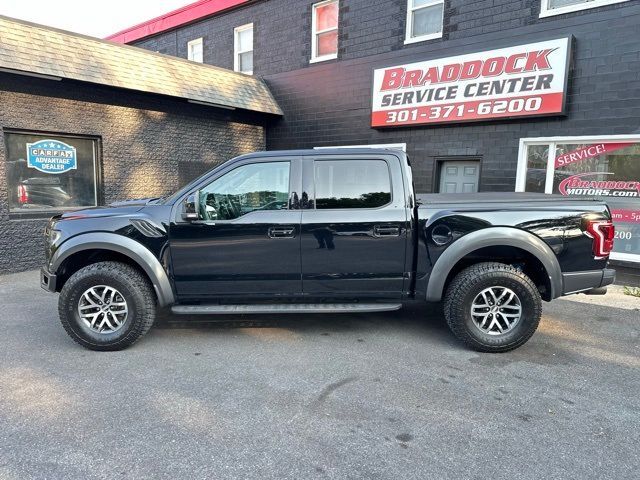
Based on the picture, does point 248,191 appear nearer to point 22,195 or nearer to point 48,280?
point 48,280

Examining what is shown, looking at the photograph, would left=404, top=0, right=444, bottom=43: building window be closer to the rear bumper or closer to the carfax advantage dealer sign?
the carfax advantage dealer sign

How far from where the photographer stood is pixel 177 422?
9.54 feet

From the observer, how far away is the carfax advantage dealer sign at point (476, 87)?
22.8 feet

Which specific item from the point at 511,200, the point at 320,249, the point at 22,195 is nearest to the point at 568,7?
the point at 511,200

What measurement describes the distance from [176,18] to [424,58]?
8549mm

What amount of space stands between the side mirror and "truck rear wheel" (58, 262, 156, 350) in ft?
2.52

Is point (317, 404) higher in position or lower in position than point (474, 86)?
lower

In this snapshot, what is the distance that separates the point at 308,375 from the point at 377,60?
7.43 m

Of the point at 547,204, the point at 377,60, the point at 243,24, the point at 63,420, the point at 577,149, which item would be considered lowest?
the point at 63,420

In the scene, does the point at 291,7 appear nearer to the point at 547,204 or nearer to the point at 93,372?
the point at 547,204

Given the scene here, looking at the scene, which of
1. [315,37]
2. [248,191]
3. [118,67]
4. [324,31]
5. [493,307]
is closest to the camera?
[493,307]

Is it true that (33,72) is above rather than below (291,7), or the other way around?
below

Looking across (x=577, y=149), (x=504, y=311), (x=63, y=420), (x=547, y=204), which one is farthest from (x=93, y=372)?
(x=577, y=149)

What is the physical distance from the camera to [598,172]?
6879 millimetres
